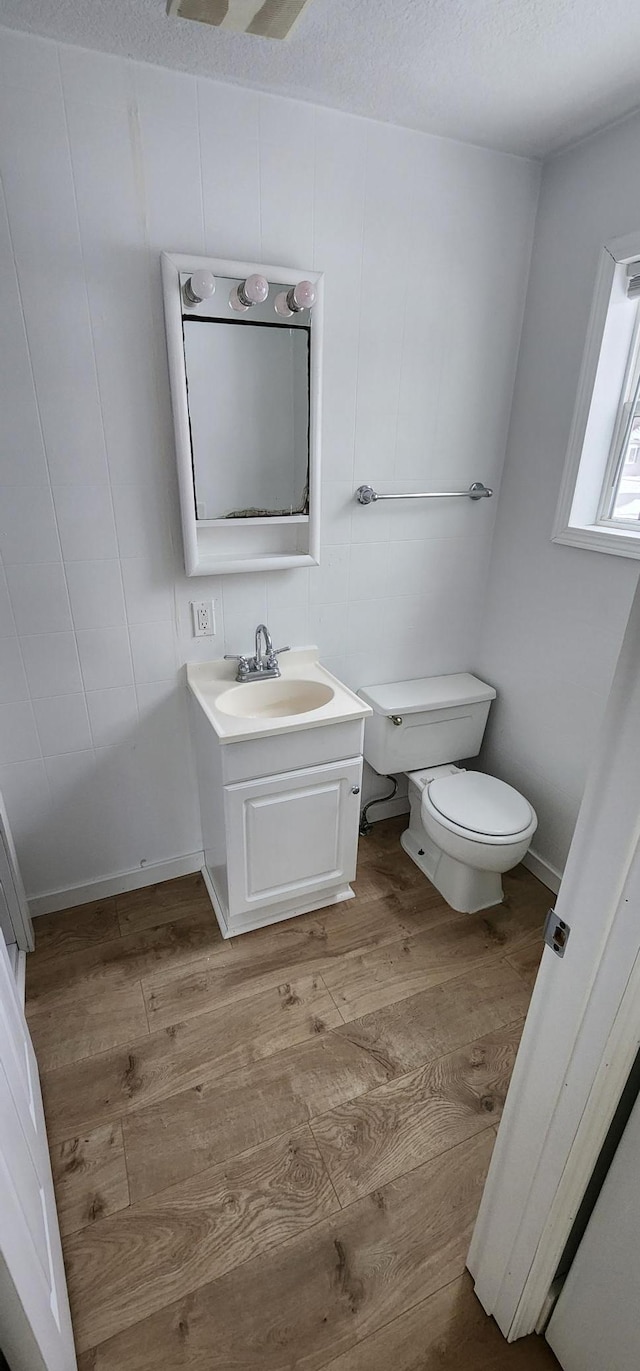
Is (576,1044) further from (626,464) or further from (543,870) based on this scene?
(626,464)

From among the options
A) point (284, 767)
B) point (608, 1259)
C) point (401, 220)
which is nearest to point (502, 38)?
point (401, 220)

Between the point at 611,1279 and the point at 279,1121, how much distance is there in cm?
79

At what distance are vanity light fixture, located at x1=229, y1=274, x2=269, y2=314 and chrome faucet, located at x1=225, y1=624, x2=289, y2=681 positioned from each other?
2.96ft

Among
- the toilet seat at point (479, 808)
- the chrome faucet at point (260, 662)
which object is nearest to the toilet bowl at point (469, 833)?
the toilet seat at point (479, 808)

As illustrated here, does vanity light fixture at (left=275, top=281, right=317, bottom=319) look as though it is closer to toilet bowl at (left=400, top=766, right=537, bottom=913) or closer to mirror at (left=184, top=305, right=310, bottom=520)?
mirror at (left=184, top=305, right=310, bottom=520)

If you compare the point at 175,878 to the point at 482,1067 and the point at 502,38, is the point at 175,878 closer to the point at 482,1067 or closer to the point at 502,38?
the point at 482,1067

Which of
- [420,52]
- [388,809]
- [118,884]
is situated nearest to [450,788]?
[388,809]

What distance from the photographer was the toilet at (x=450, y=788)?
6.19 feet

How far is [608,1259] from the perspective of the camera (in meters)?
0.86

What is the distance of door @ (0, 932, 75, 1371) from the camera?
0.72m

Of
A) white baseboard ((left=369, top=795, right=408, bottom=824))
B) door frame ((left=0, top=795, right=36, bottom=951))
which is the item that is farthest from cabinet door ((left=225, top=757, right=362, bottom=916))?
door frame ((left=0, top=795, right=36, bottom=951))

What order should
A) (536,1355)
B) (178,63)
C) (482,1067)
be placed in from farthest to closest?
(482,1067) → (178,63) → (536,1355)

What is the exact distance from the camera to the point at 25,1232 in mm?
803

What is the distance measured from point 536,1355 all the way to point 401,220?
8.80 ft
